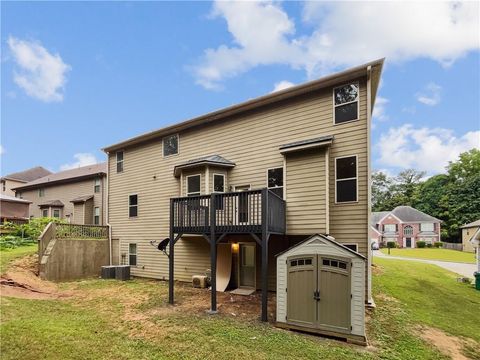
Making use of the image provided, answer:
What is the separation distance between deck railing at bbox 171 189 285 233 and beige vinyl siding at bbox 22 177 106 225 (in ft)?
43.3

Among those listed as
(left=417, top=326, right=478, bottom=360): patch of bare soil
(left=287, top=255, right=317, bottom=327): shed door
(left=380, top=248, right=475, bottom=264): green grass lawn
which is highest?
(left=287, top=255, right=317, bottom=327): shed door

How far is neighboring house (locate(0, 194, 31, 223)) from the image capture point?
76.6 ft

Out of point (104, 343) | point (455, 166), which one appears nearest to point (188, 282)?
point (104, 343)

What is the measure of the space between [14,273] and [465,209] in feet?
195

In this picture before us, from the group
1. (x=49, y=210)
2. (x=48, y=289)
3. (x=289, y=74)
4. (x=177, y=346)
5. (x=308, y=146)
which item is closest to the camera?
(x=177, y=346)

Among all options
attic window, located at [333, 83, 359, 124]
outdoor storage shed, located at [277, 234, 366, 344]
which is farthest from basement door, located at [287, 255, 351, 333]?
attic window, located at [333, 83, 359, 124]

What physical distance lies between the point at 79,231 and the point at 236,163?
9426 mm

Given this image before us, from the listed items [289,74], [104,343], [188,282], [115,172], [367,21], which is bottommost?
→ [188,282]

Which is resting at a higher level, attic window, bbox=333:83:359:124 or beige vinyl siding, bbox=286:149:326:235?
attic window, bbox=333:83:359:124

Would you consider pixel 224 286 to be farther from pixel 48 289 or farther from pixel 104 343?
pixel 48 289

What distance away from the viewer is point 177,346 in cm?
565

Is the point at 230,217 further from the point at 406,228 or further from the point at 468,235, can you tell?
the point at 406,228

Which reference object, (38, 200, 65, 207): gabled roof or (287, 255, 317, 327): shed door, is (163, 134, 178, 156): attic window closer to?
(287, 255, 317, 327): shed door

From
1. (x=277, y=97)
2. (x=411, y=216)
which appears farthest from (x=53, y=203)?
(x=411, y=216)
